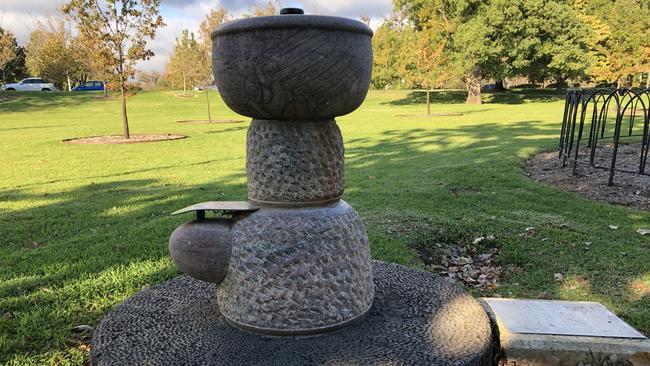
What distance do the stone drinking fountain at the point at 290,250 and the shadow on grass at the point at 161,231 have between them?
1.22 metres

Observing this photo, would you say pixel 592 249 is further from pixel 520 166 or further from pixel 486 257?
pixel 520 166

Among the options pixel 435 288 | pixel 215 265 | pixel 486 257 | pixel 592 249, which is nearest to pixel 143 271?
pixel 215 265

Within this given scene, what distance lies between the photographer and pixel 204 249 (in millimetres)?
2605

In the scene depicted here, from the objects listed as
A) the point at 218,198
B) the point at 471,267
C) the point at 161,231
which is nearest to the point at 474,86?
the point at 218,198

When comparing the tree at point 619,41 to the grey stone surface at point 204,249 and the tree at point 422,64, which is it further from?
the grey stone surface at point 204,249

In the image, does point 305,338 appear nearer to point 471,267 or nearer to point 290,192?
point 290,192

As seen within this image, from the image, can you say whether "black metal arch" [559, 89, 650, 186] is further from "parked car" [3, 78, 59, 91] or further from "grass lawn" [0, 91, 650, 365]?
"parked car" [3, 78, 59, 91]

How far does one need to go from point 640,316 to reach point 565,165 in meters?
6.78

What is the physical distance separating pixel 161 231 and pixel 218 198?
188cm

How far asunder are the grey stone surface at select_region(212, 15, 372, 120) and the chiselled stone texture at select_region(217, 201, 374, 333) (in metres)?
0.56

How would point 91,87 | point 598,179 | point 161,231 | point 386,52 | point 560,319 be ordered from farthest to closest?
1. point 91,87
2. point 386,52
3. point 598,179
4. point 161,231
5. point 560,319

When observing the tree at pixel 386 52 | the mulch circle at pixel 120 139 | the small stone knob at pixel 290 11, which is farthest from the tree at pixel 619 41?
the small stone knob at pixel 290 11

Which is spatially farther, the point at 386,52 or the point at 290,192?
the point at 386,52

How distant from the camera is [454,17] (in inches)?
1419
